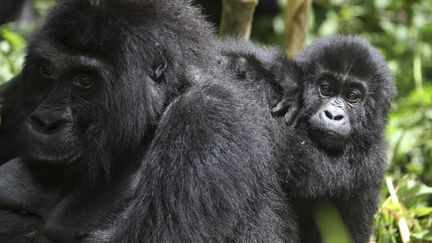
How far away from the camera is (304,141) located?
4.00 metres

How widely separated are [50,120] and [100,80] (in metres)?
0.27

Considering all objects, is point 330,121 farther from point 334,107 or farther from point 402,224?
point 402,224

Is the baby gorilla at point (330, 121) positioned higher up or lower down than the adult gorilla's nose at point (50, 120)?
lower down

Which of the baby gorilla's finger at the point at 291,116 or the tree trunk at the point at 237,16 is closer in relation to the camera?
the baby gorilla's finger at the point at 291,116

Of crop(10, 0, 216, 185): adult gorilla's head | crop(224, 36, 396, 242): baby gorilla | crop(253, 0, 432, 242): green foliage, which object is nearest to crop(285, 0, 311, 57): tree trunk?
crop(253, 0, 432, 242): green foliage

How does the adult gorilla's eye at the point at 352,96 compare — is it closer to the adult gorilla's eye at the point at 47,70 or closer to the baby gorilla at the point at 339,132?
the baby gorilla at the point at 339,132

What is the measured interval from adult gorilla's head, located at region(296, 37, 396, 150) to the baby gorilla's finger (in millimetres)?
56

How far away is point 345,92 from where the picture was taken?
166 inches

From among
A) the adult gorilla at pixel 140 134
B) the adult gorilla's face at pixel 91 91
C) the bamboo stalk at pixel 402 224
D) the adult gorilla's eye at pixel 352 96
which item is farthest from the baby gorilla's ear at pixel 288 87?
the bamboo stalk at pixel 402 224

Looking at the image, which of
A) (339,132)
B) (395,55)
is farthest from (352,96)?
(395,55)

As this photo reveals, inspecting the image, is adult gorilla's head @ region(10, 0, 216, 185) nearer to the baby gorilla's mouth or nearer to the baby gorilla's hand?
the baby gorilla's hand

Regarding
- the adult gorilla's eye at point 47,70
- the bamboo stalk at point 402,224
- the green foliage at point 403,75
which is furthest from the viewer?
the green foliage at point 403,75

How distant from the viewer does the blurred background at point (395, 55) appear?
4.82 meters

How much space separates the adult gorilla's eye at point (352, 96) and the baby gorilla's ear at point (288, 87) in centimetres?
25
